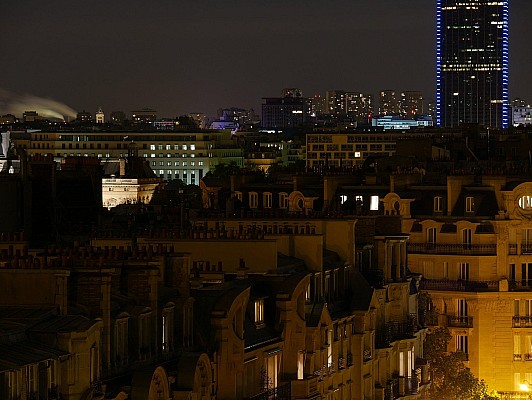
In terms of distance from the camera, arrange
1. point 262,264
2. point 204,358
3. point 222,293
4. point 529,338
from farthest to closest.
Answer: point 529,338, point 262,264, point 222,293, point 204,358

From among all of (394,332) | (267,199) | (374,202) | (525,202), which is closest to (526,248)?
(525,202)

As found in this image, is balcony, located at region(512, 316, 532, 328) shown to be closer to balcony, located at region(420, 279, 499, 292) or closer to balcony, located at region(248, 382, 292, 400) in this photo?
balcony, located at region(420, 279, 499, 292)

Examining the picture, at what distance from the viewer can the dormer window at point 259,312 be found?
138 feet

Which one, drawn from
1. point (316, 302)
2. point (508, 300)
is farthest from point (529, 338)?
point (316, 302)

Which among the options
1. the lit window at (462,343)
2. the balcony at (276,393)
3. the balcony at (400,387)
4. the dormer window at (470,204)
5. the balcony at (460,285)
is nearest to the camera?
the balcony at (276,393)

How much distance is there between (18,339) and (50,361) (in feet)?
2.31

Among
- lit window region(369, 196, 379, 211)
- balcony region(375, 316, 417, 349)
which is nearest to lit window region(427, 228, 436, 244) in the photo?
lit window region(369, 196, 379, 211)

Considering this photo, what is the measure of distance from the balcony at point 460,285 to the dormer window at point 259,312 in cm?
4685

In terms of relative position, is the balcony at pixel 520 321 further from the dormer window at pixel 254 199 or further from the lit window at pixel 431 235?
the dormer window at pixel 254 199

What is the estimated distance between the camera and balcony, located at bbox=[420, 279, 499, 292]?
89.2 meters

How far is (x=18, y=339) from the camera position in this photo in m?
30.2

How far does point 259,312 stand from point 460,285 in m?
47.9

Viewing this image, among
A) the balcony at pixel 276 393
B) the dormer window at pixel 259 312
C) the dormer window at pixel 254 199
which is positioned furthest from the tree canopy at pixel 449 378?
the dormer window at pixel 259 312

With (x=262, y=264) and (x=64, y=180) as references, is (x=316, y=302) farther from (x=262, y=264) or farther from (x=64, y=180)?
(x=64, y=180)
